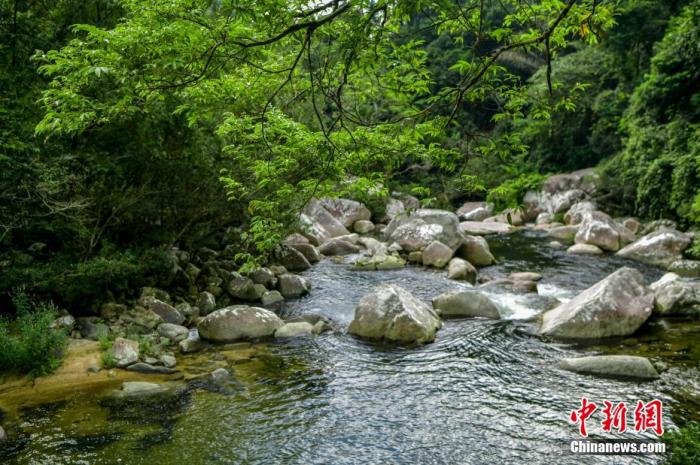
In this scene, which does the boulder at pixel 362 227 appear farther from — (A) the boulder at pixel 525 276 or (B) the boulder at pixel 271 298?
(B) the boulder at pixel 271 298

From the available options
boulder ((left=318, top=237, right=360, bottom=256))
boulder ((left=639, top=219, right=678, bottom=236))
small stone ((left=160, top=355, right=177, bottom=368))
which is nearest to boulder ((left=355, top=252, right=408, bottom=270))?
boulder ((left=318, top=237, right=360, bottom=256))

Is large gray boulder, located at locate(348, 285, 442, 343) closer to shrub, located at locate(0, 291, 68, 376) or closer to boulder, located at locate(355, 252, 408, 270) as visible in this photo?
shrub, located at locate(0, 291, 68, 376)

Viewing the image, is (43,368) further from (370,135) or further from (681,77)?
(681,77)

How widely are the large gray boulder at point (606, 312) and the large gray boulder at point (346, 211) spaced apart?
48.0 feet

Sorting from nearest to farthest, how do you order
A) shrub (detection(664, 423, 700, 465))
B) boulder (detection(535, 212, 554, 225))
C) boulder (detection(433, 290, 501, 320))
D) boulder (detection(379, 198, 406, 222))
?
1. shrub (detection(664, 423, 700, 465))
2. boulder (detection(433, 290, 501, 320))
3. boulder (detection(535, 212, 554, 225))
4. boulder (detection(379, 198, 406, 222))

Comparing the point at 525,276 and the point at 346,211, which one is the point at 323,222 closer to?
the point at 346,211

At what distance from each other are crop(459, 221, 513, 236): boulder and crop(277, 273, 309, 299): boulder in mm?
10648

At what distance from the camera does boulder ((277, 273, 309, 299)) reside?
13.0m

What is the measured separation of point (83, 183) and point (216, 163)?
313cm

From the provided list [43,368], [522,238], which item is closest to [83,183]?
[43,368]

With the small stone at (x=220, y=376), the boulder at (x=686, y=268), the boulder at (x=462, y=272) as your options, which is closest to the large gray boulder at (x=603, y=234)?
the boulder at (x=686, y=268)

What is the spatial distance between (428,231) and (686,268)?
7106 millimetres

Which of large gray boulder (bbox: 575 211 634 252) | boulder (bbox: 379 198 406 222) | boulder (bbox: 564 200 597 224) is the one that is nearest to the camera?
large gray boulder (bbox: 575 211 634 252)

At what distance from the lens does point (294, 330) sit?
998 cm
